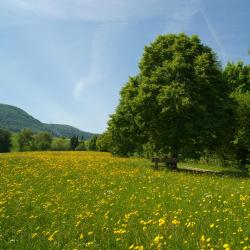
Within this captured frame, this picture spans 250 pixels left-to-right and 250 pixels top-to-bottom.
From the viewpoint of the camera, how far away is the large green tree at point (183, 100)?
32031 millimetres

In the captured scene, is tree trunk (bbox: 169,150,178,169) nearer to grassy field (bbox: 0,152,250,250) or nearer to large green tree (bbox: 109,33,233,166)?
large green tree (bbox: 109,33,233,166)

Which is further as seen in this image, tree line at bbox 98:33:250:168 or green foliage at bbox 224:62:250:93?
green foliage at bbox 224:62:250:93

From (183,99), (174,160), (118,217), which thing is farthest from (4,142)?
(118,217)

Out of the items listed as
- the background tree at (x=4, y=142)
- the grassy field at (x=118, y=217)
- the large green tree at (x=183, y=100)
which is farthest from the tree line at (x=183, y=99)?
the background tree at (x=4, y=142)

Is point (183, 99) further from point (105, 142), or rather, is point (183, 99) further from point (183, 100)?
point (105, 142)

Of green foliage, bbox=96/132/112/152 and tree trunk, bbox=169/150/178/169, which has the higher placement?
green foliage, bbox=96/132/112/152

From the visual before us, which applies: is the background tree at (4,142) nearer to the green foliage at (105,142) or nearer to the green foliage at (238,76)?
the green foliage at (105,142)

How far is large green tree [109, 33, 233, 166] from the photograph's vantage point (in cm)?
3203

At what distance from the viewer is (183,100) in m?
30.8

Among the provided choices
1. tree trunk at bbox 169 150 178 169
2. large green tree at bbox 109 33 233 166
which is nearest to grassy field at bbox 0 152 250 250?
large green tree at bbox 109 33 233 166

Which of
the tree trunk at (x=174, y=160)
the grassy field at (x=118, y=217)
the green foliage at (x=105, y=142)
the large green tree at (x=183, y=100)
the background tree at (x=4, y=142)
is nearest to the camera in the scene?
the grassy field at (x=118, y=217)

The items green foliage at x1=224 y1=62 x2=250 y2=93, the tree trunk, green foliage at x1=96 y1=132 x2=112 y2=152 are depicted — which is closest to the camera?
the tree trunk

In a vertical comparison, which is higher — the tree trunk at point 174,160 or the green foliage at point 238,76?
the green foliage at point 238,76

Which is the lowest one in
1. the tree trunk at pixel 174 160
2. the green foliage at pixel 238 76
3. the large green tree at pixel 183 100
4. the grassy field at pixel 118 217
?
the grassy field at pixel 118 217
